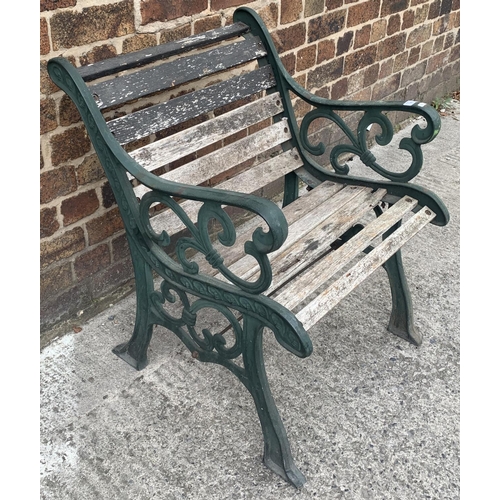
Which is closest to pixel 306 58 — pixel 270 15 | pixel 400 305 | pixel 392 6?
pixel 270 15

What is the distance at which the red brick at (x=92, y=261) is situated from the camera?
2.58m

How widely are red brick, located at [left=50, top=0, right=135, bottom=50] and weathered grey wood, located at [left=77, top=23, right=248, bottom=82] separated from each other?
0.16 metres

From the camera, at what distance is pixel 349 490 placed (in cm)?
200

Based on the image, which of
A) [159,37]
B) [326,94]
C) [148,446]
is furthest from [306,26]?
[148,446]

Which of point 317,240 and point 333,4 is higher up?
point 333,4

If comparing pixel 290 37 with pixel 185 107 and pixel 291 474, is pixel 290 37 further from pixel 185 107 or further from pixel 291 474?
pixel 291 474

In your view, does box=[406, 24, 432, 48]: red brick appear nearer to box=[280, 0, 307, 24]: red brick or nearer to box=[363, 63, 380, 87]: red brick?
box=[363, 63, 380, 87]: red brick

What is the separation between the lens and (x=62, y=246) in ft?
8.11

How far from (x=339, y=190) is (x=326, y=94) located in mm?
1314

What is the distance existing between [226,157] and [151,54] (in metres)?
0.48

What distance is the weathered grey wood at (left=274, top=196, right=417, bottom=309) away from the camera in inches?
75.7

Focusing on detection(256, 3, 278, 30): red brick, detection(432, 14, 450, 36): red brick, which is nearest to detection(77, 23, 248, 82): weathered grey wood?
detection(256, 3, 278, 30): red brick

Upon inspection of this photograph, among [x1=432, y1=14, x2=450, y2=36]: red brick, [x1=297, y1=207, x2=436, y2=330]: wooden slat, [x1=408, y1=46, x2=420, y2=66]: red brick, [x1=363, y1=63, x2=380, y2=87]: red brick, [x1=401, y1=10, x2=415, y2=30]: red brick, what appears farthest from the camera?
[x1=432, y1=14, x2=450, y2=36]: red brick

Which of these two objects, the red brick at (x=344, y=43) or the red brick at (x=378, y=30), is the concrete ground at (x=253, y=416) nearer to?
the red brick at (x=344, y=43)
